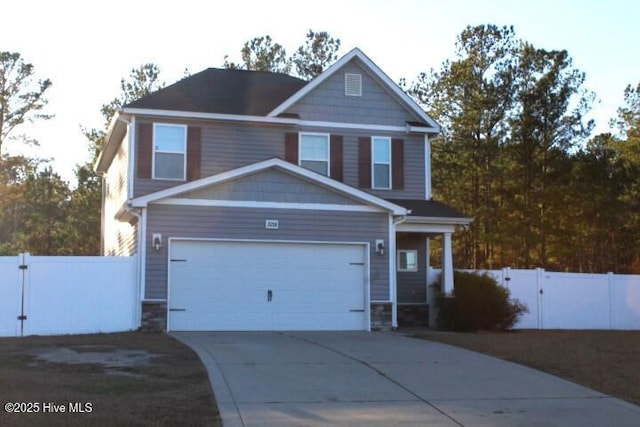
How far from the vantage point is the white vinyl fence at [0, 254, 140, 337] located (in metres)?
16.3

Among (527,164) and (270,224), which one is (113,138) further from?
(527,164)

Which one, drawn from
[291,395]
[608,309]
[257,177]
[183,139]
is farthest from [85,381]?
[608,309]

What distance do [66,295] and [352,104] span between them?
973 centimetres

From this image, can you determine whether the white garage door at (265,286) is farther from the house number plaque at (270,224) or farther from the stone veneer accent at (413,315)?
the stone veneer accent at (413,315)

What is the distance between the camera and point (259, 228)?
1783cm

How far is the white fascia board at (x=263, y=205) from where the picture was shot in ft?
57.2

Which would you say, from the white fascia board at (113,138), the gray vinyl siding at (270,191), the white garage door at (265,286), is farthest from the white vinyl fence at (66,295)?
the white fascia board at (113,138)

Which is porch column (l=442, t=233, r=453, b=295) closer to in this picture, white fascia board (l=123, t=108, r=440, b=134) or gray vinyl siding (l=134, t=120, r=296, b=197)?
white fascia board (l=123, t=108, r=440, b=134)

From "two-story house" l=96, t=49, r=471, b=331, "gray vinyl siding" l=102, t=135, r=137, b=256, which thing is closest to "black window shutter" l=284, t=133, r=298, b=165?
"two-story house" l=96, t=49, r=471, b=331

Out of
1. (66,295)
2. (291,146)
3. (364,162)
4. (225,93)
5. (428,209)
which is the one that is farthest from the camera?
(225,93)

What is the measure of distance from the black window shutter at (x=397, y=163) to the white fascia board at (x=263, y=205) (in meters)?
3.32

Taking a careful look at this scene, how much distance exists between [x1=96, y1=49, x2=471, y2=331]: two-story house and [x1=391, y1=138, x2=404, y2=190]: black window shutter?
4 cm

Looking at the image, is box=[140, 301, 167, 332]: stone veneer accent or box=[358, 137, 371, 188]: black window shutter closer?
box=[140, 301, 167, 332]: stone veneer accent

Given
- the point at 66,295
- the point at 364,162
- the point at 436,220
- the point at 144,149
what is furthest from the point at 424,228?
the point at 66,295
